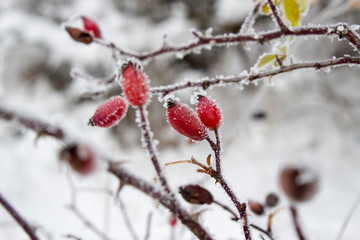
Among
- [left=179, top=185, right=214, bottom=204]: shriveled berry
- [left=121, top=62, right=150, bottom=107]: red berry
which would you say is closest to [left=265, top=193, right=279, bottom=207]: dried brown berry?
[left=179, top=185, right=214, bottom=204]: shriveled berry

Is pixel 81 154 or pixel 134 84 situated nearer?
pixel 134 84

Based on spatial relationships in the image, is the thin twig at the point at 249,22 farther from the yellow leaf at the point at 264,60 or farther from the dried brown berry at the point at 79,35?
the dried brown berry at the point at 79,35

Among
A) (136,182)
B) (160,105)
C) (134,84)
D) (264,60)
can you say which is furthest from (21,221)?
(160,105)

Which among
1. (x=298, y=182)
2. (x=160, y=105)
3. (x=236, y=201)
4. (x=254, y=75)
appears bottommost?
(x=236, y=201)

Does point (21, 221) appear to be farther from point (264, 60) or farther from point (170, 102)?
point (264, 60)

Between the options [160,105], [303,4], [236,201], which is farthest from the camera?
[160,105]

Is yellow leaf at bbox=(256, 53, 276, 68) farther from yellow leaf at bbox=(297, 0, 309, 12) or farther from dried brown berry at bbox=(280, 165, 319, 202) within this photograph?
dried brown berry at bbox=(280, 165, 319, 202)
